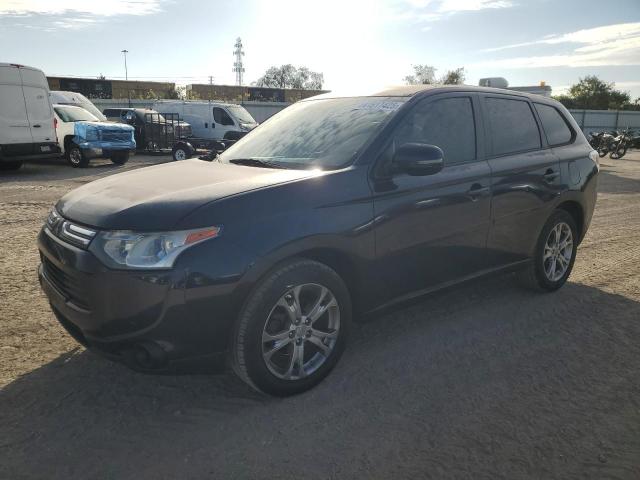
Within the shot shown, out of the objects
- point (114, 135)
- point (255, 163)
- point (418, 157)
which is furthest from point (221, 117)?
point (418, 157)

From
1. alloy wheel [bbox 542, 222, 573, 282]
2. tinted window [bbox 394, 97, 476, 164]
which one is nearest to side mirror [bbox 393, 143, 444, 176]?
tinted window [bbox 394, 97, 476, 164]

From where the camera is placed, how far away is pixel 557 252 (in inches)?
191

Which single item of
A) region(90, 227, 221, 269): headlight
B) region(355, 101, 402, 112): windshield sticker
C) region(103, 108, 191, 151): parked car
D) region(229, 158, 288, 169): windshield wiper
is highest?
region(355, 101, 402, 112): windshield sticker

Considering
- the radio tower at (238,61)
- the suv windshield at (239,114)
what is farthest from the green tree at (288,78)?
the suv windshield at (239,114)

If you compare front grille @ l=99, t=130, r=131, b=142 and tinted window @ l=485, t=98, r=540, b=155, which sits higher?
tinted window @ l=485, t=98, r=540, b=155

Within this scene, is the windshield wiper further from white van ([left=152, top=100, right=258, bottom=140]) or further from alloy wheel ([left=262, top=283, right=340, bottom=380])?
white van ([left=152, top=100, right=258, bottom=140])

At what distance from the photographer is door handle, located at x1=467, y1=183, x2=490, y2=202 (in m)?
3.84

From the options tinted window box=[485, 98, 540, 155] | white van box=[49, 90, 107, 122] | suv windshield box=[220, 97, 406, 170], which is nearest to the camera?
suv windshield box=[220, 97, 406, 170]

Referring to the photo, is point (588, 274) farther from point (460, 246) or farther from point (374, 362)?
point (374, 362)

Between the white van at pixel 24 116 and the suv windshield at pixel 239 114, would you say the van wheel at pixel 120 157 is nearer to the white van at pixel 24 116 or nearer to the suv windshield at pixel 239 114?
the white van at pixel 24 116

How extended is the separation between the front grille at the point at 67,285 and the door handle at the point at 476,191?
2.63 m

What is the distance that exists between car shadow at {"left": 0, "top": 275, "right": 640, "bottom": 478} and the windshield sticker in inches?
53.1

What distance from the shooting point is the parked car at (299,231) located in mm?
2615

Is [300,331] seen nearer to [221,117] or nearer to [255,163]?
[255,163]
